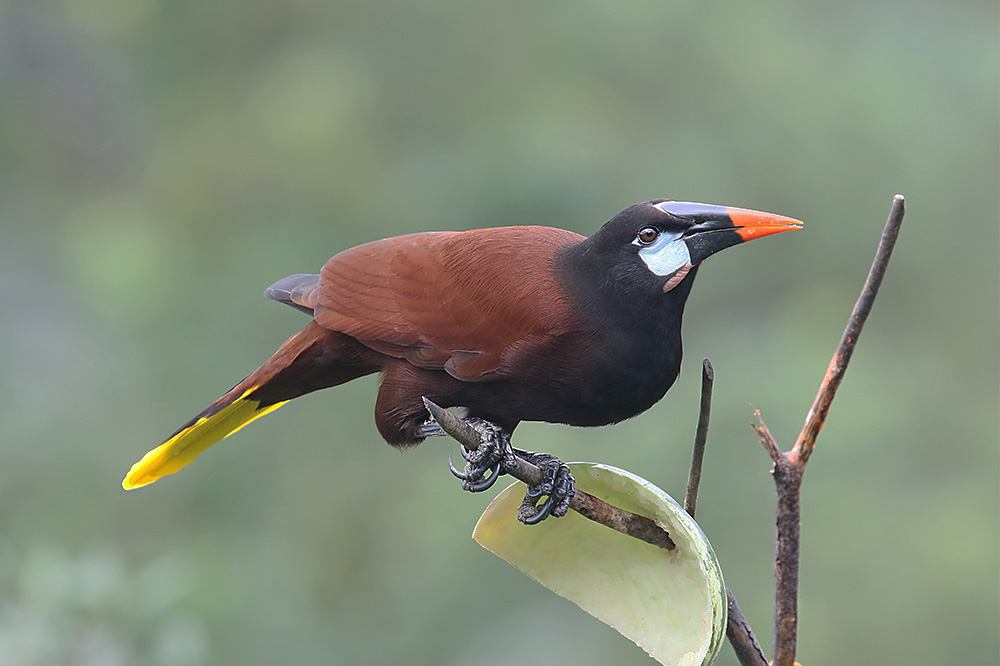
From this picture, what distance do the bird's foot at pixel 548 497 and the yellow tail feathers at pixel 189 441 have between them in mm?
898

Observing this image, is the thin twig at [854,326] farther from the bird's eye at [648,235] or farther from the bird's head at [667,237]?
the bird's eye at [648,235]

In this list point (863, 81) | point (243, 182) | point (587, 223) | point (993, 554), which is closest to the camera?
point (993, 554)

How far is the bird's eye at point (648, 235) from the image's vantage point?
6.70ft

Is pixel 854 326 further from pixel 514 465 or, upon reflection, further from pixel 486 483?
pixel 486 483

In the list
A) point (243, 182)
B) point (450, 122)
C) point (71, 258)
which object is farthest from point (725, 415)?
point (71, 258)

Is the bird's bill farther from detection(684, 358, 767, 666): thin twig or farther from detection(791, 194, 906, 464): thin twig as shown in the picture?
detection(791, 194, 906, 464): thin twig

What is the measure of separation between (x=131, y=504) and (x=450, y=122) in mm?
2433

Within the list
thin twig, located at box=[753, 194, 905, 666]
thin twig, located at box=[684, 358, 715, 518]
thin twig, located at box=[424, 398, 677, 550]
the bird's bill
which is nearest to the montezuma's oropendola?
the bird's bill

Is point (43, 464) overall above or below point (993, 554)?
above

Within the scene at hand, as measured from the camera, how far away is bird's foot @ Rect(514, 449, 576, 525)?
5.91 feet

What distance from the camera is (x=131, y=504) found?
5.25m

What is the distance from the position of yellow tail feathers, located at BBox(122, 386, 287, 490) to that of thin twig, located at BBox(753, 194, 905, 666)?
1.52m

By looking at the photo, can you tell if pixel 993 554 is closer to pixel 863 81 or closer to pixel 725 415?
pixel 725 415

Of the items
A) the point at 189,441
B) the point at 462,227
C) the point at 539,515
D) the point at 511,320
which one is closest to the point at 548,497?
the point at 539,515
